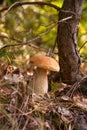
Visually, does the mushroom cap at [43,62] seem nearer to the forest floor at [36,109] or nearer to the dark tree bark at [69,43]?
the forest floor at [36,109]

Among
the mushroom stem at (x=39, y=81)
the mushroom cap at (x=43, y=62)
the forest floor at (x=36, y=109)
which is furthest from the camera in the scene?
the mushroom stem at (x=39, y=81)

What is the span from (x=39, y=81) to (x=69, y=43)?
0.44 m

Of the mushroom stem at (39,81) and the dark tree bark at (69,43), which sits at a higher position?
the dark tree bark at (69,43)

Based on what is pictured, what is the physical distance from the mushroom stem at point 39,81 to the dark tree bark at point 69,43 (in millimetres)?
258

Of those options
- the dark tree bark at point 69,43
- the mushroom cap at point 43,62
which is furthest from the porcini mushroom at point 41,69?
the dark tree bark at point 69,43

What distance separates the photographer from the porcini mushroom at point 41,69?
107 inches

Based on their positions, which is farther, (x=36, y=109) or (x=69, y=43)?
(x=69, y=43)

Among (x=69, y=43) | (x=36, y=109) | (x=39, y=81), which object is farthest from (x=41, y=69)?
(x=36, y=109)

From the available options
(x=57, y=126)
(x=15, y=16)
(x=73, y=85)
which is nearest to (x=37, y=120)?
(x=57, y=126)

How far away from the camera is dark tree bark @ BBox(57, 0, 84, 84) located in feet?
9.65

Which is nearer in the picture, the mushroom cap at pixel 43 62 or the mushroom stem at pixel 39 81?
the mushroom cap at pixel 43 62

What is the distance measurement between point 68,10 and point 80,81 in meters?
0.65

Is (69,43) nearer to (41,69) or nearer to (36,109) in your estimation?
(41,69)

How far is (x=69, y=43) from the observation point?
3004mm
